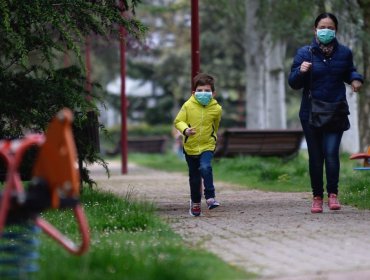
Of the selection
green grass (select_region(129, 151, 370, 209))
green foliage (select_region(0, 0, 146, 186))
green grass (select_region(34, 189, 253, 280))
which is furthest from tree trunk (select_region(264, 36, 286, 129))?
green grass (select_region(34, 189, 253, 280))

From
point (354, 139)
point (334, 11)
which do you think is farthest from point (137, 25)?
point (354, 139)

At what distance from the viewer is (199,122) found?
32.5 ft

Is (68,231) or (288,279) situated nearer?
(288,279)

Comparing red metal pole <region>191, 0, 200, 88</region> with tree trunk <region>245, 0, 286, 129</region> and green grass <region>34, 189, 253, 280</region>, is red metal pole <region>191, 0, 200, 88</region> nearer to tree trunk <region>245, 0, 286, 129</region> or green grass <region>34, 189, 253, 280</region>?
green grass <region>34, 189, 253, 280</region>

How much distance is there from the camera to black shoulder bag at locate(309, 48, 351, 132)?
9625 mm

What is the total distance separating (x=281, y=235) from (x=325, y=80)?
241 cm

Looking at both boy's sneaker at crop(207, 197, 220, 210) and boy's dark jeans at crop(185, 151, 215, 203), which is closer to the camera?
boy's dark jeans at crop(185, 151, 215, 203)

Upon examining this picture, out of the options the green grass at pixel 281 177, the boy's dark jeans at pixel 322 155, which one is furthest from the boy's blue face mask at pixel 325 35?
the green grass at pixel 281 177

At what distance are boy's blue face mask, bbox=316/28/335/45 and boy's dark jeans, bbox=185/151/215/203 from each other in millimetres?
1697

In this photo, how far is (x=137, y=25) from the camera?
10609 millimetres

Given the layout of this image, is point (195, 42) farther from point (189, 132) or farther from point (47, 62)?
point (189, 132)

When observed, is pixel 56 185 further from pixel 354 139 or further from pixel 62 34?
pixel 354 139


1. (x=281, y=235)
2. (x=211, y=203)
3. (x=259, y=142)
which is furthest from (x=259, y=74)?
(x=281, y=235)

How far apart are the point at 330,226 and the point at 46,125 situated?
3.77 metres
